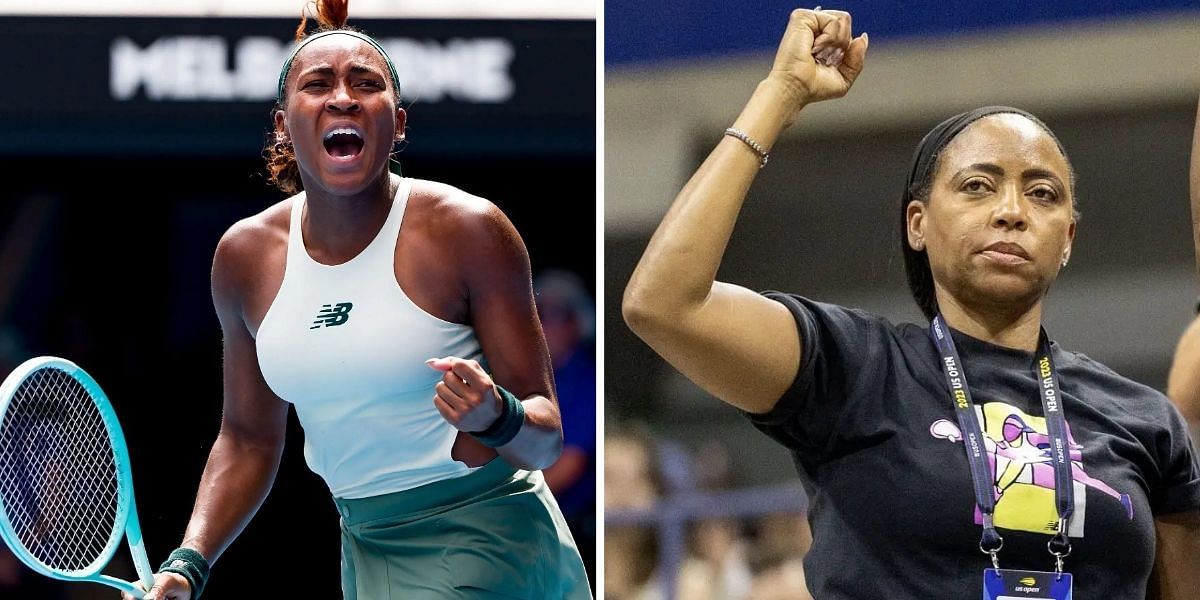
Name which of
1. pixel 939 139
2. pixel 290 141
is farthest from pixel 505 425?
pixel 939 139

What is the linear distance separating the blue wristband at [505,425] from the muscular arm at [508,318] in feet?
0.55

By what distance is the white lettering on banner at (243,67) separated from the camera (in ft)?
12.5

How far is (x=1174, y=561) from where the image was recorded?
2.98 metres

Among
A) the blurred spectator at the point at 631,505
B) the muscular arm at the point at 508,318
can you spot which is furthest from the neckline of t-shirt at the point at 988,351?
the muscular arm at the point at 508,318

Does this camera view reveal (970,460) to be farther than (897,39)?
No

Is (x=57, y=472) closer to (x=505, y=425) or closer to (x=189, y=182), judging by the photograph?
(x=505, y=425)

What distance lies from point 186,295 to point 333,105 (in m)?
1.16

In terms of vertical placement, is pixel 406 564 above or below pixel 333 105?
below

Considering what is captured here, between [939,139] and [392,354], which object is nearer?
[392,354]

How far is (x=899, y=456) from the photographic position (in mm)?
2871

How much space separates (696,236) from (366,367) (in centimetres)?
66

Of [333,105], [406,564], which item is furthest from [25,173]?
[406,564]

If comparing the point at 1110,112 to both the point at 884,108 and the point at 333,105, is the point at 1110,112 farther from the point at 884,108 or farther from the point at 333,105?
the point at 333,105

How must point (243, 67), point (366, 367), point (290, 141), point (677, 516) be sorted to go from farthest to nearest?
point (243, 67)
point (677, 516)
point (290, 141)
point (366, 367)
